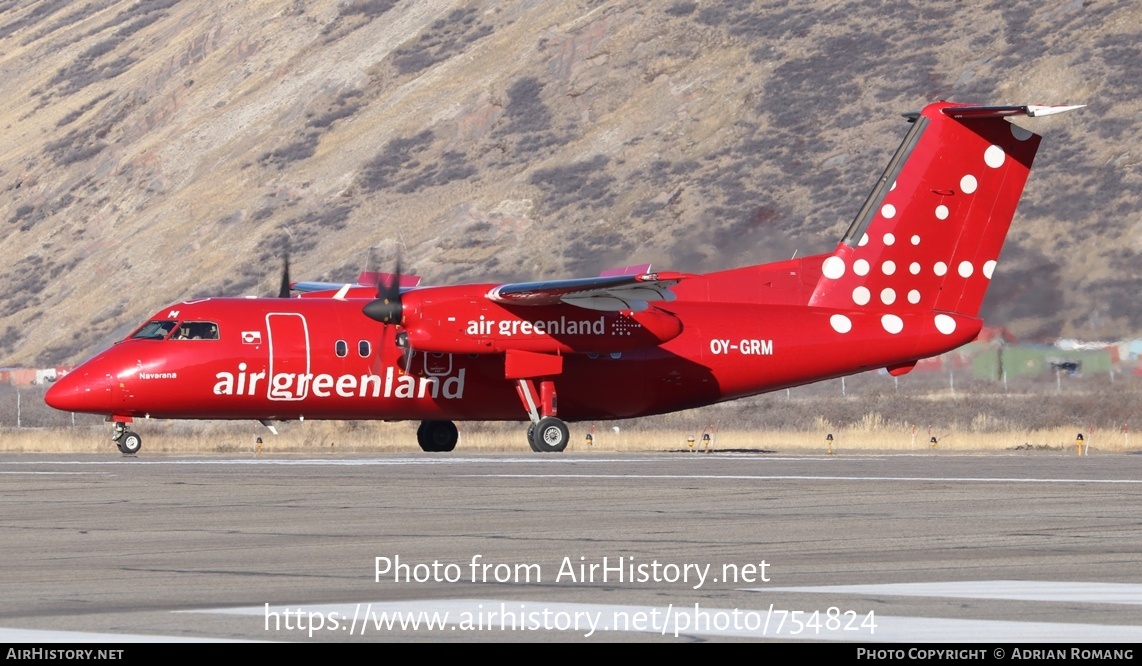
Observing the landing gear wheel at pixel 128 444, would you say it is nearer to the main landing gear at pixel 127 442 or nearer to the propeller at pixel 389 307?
the main landing gear at pixel 127 442

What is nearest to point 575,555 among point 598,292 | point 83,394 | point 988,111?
point 598,292

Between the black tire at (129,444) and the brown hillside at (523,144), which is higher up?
the brown hillside at (523,144)

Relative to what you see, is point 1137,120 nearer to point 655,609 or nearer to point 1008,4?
point 1008,4

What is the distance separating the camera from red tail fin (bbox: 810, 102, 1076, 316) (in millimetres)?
33719

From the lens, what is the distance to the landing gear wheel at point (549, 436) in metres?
31.9

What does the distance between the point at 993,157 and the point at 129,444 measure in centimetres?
1855

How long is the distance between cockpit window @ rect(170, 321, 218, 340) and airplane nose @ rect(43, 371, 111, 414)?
65.7 inches

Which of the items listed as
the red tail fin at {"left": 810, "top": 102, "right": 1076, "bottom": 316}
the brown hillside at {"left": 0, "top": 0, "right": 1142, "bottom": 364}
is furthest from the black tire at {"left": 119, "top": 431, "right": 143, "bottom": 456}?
the brown hillside at {"left": 0, "top": 0, "right": 1142, "bottom": 364}

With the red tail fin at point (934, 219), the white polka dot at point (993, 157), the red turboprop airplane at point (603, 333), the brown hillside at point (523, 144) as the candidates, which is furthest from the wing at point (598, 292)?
the brown hillside at point (523, 144)

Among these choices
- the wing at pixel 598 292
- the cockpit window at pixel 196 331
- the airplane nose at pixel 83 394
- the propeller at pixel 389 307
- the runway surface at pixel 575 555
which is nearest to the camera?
the runway surface at pixel 575 555

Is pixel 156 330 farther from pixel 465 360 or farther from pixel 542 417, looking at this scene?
pixel 542 417

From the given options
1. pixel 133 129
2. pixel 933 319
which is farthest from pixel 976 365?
pixel 133 129

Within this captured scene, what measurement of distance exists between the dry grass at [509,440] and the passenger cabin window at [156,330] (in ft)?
10.5

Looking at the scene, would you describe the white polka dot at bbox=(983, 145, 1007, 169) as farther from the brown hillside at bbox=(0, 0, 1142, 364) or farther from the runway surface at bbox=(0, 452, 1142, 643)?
the brown hillside at bbox=(0, 0, 1142, 364)
